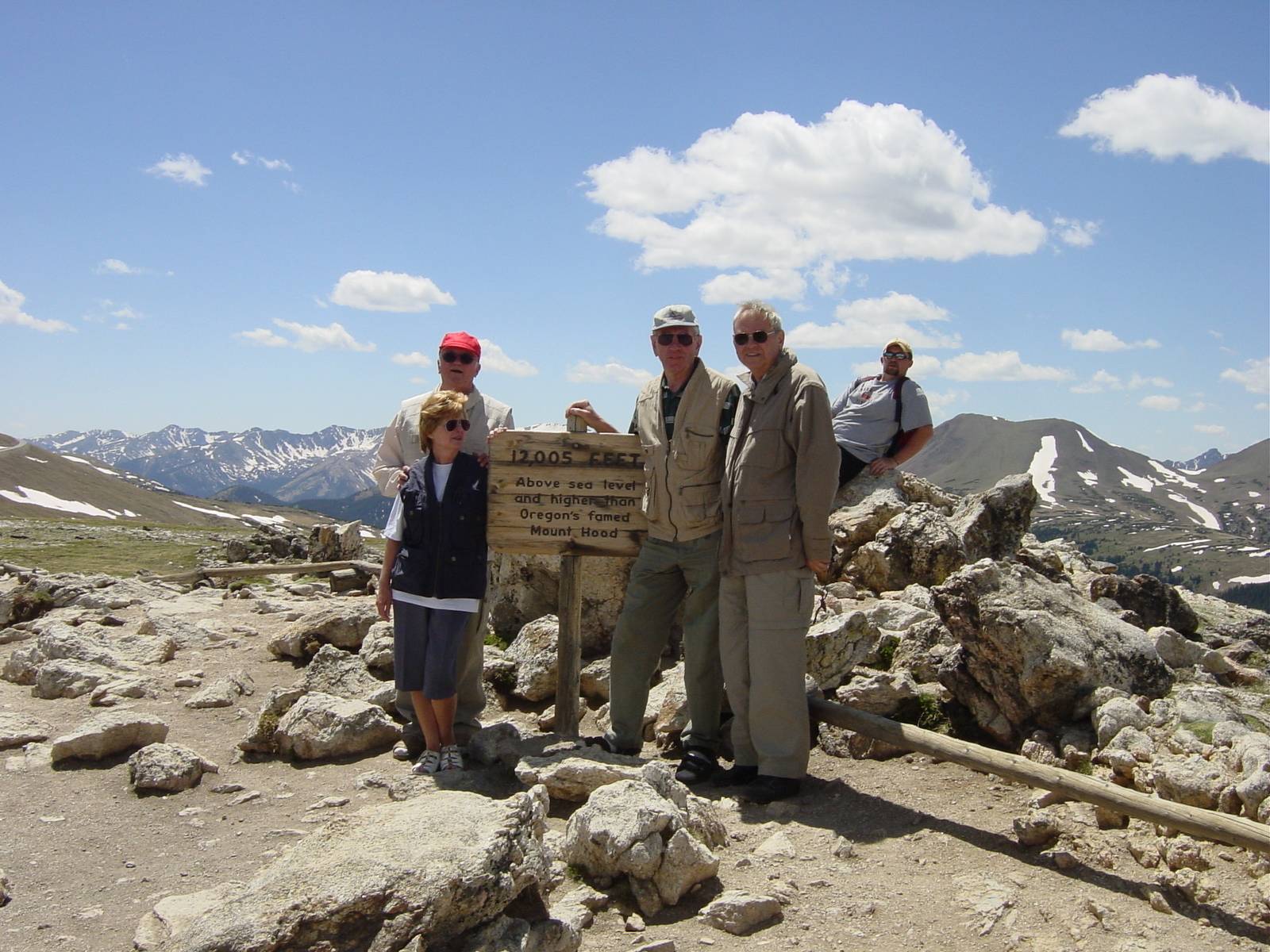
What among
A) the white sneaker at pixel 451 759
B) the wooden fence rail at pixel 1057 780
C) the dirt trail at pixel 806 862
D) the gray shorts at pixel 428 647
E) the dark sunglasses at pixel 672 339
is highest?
the dark sunglasses at pixel 672 339

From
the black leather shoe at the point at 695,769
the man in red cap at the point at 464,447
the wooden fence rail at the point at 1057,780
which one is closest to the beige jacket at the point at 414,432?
the man in red cap at the point at 464,447

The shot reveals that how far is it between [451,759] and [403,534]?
80.1 inches

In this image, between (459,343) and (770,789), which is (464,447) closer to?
(459,343)

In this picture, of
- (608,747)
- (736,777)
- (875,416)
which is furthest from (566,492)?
(875,416)

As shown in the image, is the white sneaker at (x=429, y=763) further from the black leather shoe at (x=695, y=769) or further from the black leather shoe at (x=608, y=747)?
the black leather shoe at (x=695, y=769)

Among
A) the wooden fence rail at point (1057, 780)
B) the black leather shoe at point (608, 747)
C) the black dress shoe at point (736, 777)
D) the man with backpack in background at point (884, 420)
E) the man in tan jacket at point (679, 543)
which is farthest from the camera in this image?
the man with backpack in background at point (884, 420)

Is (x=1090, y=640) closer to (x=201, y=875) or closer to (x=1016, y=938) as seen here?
(x=1016, y=938)

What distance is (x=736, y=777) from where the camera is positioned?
8.20 m

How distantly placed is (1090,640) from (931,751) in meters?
2.03

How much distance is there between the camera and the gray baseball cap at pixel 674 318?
793cm

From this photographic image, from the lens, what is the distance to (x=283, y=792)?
27.2 feet

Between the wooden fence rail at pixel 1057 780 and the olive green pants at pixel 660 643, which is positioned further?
the olive green pants at pixel 660 643

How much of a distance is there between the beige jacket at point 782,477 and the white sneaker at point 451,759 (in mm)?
2920

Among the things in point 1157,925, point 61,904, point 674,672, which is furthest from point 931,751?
point 61,904
